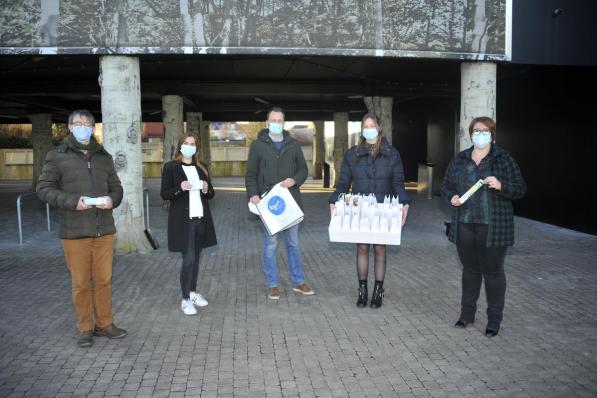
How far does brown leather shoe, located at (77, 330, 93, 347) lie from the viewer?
5020 millimetres

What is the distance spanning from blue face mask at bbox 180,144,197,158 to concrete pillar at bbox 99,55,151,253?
3826 mm

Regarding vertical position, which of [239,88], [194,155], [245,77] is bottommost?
[194,155]

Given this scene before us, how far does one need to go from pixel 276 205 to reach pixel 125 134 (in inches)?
166

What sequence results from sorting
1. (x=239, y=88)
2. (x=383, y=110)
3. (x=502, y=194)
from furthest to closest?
(x=383, y=110), (x=239, y=88), (x=502, y=194)

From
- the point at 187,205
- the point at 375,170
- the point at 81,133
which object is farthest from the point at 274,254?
the point at 81,133

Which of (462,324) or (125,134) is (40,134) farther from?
(462,324)

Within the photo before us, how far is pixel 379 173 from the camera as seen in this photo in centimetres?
598

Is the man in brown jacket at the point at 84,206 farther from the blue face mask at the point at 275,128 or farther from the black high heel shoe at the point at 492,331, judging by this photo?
the black high heel shoe at the point at 492,331

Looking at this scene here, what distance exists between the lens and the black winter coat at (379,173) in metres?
5.97

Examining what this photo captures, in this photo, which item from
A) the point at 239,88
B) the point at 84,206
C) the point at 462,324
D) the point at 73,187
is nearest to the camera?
the point at 84,206

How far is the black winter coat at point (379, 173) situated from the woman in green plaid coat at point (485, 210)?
638 millimetres

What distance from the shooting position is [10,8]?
8.93 meters

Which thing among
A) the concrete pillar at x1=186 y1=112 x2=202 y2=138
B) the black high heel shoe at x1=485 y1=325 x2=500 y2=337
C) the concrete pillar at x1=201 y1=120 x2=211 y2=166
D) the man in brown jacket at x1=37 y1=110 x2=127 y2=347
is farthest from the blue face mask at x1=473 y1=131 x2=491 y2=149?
the concrete pillar at x1=201 y1=120 x2=211 y2=166

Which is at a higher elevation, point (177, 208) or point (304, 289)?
point (177, 208)
